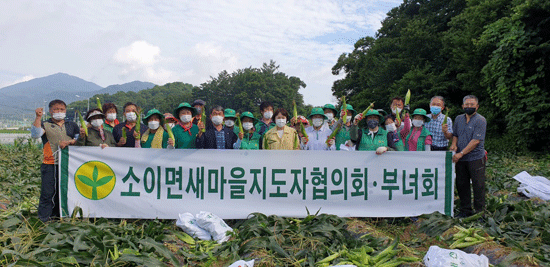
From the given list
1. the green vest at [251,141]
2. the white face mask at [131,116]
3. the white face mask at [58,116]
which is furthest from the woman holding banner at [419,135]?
the white face mask at [58,116]

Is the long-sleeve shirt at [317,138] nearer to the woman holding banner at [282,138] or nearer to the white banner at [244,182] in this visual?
the woman holding banner at [282,138]

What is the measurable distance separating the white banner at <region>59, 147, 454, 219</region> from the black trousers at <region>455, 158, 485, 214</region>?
36 cm

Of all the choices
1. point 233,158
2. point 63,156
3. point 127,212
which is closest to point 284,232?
point 233,158

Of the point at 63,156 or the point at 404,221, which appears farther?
the point at 404,221

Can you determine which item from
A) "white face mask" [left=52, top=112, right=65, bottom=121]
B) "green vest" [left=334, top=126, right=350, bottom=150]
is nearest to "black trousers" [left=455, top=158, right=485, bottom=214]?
"green vest" [left=334, top=126, right=350, bottom=150]

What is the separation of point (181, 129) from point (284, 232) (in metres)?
2.16

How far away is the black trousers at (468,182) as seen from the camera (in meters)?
5.18

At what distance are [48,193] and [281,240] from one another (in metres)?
2.83

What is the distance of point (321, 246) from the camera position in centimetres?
399

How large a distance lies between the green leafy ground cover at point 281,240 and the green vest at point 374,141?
3.15 feet

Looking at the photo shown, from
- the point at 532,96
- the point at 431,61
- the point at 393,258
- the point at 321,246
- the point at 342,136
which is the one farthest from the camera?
the point at 431,61

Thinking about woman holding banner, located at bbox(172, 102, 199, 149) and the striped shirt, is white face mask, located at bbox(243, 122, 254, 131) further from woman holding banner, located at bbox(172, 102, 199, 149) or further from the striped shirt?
the striped shirt

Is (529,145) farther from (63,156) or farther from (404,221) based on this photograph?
(63,156)

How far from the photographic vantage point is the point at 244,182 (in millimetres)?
4902
